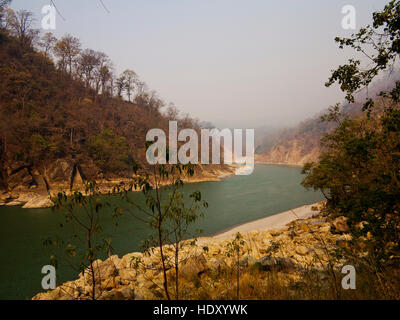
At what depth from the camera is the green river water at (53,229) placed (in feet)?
25.3

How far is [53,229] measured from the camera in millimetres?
12625

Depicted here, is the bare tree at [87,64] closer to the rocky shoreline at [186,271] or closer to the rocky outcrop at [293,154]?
the rocky shoreline at [186,271]

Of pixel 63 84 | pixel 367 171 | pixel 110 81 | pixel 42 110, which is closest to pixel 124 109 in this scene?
pixel 110 81

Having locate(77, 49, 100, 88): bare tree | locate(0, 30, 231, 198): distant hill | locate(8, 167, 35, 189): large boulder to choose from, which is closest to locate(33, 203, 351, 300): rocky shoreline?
locate(0, 30, 231, 198): distant hill

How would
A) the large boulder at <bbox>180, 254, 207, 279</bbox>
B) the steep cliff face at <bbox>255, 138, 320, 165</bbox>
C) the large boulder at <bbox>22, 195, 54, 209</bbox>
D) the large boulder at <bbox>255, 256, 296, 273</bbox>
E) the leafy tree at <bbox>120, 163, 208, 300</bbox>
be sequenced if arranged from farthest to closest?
the steep cliff face at <bbox>255, 138, 320, 165</bbox>, the large boulder at <bbox>22, 195, 54, 209</bbox>, the large boulder at <bbox>180, 254, 207, 279</bbox>, the large boulder at <bbox>255, 256, 296, 273</bbox>, the leafy tree at <bbox>120, 163, 208, 300</bbox>

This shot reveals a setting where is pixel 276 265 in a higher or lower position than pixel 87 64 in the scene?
lower

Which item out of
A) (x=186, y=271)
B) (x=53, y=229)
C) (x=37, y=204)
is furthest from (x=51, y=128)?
(x=186, y=271)

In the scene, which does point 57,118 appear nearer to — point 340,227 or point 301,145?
point 340,227

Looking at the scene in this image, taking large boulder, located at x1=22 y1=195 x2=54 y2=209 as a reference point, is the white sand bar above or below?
below

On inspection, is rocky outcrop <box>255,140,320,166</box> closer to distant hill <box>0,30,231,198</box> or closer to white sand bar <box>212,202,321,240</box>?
distant hill <box>0,30,231,198</box>

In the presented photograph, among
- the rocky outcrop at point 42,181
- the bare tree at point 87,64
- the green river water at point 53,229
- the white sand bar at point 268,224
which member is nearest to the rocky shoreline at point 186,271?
the green river water at point 53,229

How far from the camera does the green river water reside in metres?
7.70

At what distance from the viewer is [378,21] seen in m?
3.29

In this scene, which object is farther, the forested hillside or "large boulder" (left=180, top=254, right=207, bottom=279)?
the forested hillside
